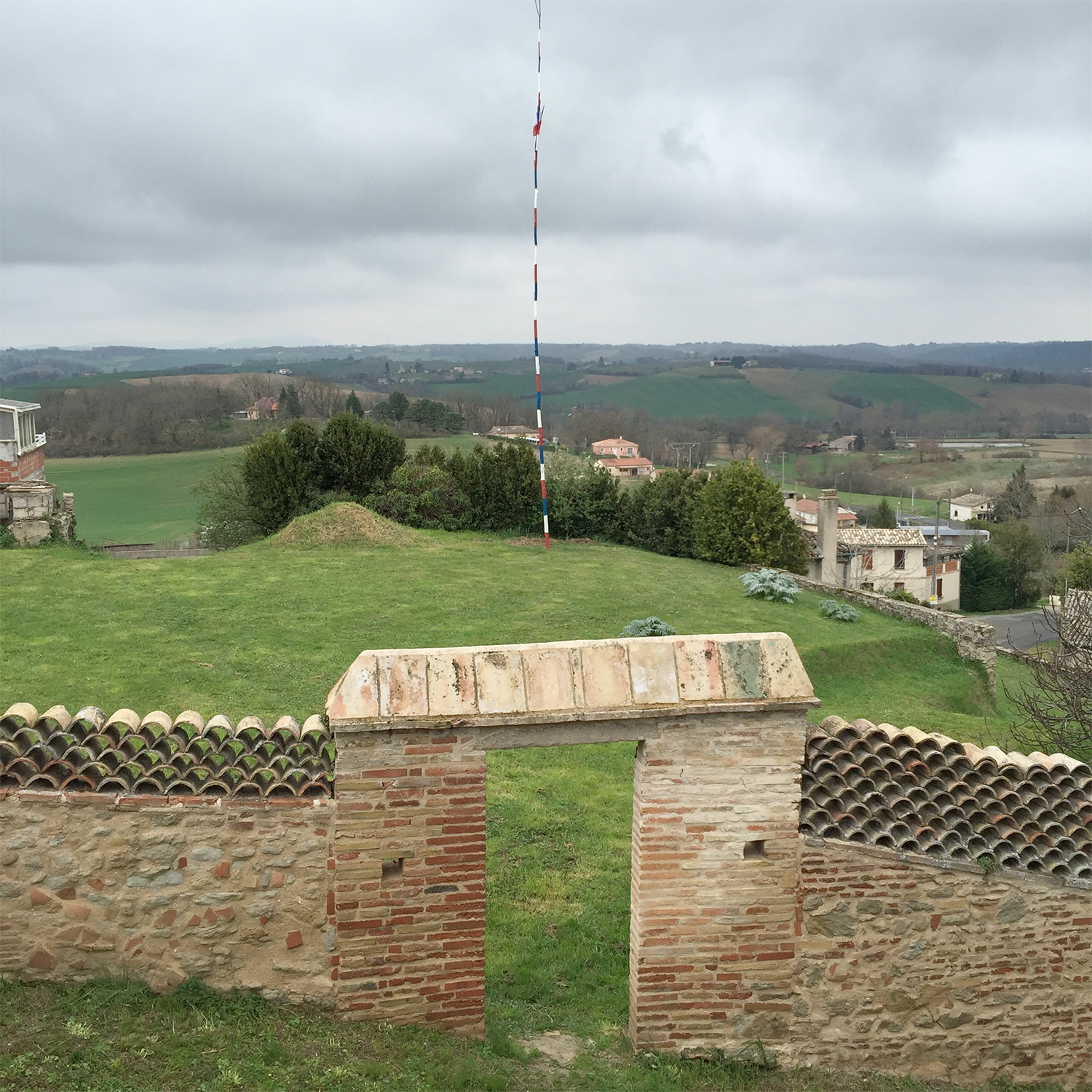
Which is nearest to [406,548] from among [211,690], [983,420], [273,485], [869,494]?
[273,485]

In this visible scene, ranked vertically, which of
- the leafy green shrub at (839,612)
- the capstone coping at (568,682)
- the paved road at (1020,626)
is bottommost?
the paved road at (1020,626)

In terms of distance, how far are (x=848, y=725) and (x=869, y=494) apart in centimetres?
9674

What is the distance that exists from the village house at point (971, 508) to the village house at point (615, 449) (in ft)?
100

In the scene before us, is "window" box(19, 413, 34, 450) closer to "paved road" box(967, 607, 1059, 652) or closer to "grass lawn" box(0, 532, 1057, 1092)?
"grass lawn" box(0, 532, 1057, 1092)

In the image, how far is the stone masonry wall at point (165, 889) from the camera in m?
5.95

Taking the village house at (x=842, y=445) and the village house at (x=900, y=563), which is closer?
the village house at (x=900, y=563)

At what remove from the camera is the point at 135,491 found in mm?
57656

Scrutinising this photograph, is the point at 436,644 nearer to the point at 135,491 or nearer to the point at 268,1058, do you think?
the point at 268,1058

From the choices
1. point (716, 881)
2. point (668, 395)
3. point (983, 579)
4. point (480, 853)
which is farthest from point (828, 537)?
point (668, 395)

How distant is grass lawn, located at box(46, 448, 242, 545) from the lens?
48406mm

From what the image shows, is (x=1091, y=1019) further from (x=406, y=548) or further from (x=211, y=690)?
(x=406, y=548)

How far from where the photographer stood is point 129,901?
19.7ft

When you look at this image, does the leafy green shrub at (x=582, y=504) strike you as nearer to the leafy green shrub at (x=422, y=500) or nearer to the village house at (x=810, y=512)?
the leafy green shrub at (x=422, y=500)

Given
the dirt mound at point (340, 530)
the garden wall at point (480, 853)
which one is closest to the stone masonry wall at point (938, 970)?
the garden wall at point (480, 853)
